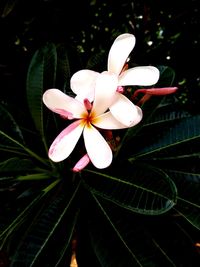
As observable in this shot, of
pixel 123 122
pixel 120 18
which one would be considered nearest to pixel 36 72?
pixel 123 122

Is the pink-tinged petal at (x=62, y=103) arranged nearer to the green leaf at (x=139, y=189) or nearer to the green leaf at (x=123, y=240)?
the green leaf at (x=139, y=189)

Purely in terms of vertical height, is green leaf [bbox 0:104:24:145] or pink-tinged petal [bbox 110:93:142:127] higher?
green leaf [bbox 0:104:24:145]

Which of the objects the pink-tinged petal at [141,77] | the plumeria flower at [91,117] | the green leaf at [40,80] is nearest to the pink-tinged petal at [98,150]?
the plumeria flower at [91,117]

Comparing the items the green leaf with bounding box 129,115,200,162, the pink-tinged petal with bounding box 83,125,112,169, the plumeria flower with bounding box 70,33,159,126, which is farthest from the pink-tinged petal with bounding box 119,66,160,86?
the green leaf with bounding box 129,115,200,162

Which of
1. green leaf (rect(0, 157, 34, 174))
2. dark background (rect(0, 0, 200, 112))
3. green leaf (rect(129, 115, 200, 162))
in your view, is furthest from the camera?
dark background (rect(0, 0, 200, 112))

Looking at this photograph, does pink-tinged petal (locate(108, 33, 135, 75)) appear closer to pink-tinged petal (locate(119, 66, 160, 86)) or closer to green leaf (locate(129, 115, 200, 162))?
pink-tinged petal (locate(119, 66, 160, 86))

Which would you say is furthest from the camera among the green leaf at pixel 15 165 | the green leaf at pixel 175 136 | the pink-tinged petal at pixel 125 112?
the green leaf at pixel 175 136

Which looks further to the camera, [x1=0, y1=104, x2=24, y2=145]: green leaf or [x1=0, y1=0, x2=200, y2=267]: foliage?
[x1=0, y1=104, x2=24, y2=145]: green leaf

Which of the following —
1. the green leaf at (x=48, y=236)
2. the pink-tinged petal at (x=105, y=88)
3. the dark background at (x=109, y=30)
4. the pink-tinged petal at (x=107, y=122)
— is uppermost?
the dark background at (x=109, y=30)
